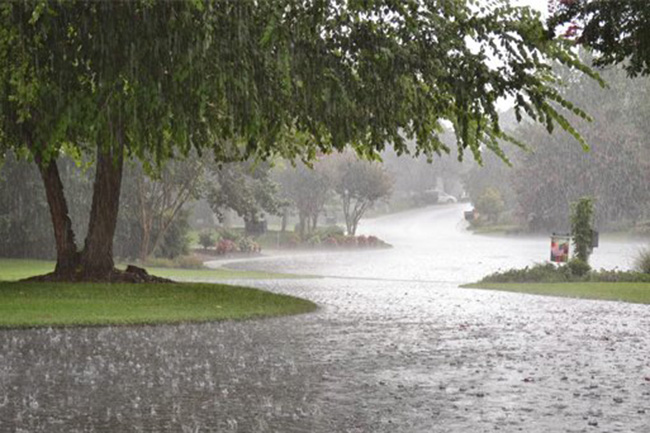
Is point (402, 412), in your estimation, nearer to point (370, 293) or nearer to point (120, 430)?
point (120, 430)

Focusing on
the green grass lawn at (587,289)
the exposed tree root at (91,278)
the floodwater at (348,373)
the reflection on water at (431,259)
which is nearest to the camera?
the floodwater at (348,373)

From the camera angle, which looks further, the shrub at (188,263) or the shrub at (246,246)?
the shrub at (246,246)

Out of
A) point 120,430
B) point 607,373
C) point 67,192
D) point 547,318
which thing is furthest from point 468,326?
point 67,192

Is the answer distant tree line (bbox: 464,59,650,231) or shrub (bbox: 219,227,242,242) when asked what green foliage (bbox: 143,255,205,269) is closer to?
shrub (bbox: 219,227,242,242)

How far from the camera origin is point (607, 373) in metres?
9.81

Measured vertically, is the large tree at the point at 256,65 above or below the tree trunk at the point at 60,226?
above

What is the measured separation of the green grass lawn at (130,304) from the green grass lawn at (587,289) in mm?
7557

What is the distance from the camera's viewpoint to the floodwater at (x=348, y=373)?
7.18 m

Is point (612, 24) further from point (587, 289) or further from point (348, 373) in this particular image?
point (587, 289)

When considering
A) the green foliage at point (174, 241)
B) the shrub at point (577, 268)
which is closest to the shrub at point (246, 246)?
the green foliage at point (174, 241)

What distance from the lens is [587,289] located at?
2306cm

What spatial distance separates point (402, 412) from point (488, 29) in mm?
9289

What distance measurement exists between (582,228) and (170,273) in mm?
14348

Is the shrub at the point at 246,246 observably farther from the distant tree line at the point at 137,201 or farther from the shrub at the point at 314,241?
the shrub at the point at 314,241
